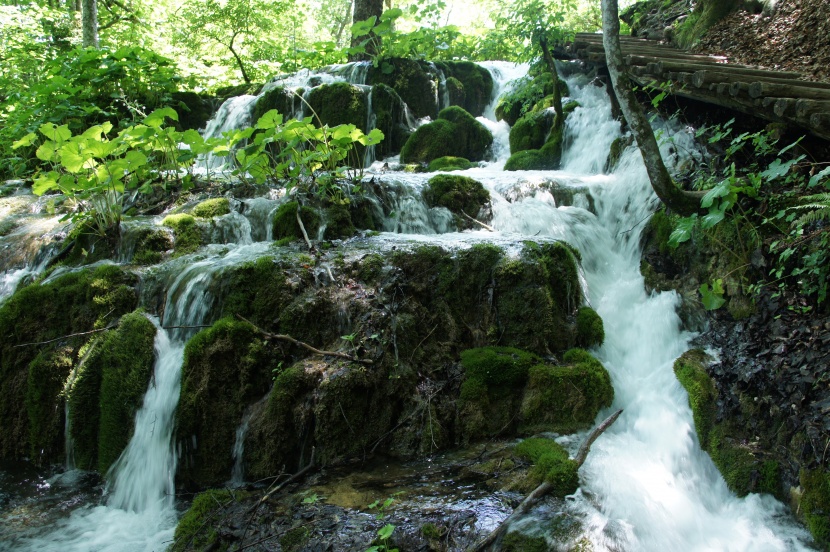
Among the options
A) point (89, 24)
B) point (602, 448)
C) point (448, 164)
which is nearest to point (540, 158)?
point (448, 164)

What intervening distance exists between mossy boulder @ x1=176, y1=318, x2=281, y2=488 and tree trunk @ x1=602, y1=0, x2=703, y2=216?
3905 mm

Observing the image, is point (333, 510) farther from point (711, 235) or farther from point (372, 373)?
point (711, 235)

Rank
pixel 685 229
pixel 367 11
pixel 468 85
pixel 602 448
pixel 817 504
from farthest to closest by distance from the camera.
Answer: pixel 367 11, pixel 468 85, pixel 685 229, pixel 602 448, pixel 817 504

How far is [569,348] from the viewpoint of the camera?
4.94 m

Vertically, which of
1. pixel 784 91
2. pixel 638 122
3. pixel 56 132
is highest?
pixel 784 91

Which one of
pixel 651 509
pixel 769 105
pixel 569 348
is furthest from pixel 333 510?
pixel 769 105

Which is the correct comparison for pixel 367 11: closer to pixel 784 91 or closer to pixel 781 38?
pixel 781 38

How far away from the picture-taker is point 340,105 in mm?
10734

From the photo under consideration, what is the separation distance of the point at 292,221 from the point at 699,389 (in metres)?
4.43

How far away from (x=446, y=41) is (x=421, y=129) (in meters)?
4.02

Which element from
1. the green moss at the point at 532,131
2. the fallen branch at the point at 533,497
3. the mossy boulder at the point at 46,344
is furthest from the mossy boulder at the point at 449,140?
the fallen branch at the point at 533,497

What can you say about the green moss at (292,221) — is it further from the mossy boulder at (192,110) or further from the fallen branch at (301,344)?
the mossy boulder at (192,110)

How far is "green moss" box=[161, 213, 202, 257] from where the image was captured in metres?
5.85

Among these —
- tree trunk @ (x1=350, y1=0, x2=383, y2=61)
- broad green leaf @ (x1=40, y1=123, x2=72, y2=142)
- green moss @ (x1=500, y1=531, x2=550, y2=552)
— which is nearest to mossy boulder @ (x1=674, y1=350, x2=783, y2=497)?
green moss @ (x1=500, y1=531, x2=550, y2=552)
